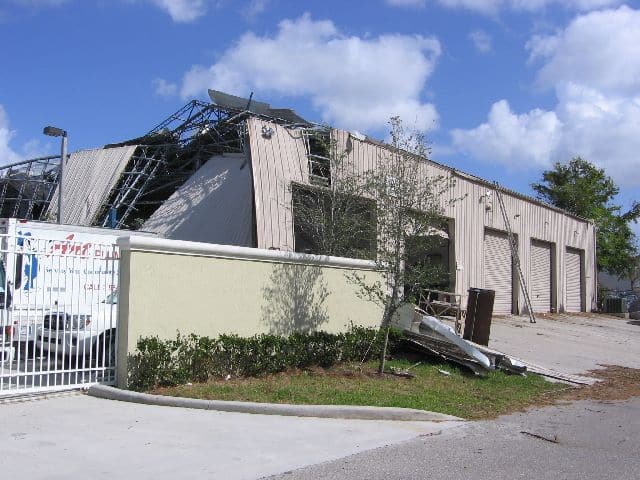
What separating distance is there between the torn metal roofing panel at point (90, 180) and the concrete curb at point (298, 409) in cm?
1642

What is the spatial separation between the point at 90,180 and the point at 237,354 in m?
16.6

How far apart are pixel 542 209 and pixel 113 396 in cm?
2692

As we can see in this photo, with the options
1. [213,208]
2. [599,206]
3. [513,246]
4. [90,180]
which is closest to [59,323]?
[213,208]

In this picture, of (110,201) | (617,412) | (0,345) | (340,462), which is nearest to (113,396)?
(0,345)

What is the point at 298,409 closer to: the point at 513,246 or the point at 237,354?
the point at 237,354

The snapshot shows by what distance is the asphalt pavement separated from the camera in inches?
250

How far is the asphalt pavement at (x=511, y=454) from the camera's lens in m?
6.35

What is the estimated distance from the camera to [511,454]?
7324 mm

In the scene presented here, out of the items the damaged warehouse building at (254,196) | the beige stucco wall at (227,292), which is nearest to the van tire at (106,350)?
the beige stucco wall at (227,292)

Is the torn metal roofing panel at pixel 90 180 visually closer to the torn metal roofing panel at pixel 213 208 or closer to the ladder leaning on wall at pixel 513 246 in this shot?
the torn metal roofing panel at pixel 213 208

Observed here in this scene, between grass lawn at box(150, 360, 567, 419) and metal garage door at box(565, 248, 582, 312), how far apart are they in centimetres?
→ 2339

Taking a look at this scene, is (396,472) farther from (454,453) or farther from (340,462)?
(454,453)

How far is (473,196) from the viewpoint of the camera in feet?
86.6

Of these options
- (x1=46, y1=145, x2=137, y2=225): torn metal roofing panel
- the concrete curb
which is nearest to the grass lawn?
the concrete curb
